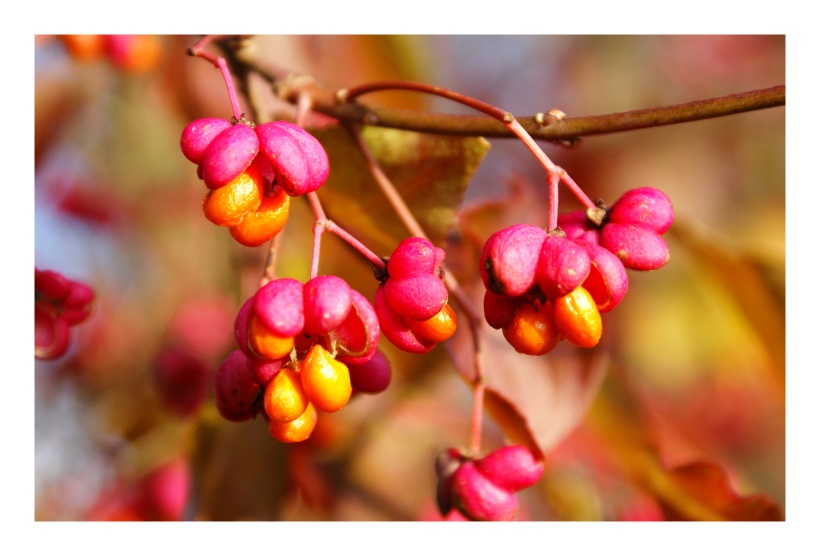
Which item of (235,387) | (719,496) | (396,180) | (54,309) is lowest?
(719,496)

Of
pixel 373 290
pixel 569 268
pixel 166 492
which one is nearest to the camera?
pixel 569 268

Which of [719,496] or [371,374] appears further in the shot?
[719,496]

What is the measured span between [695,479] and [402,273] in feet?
1.74

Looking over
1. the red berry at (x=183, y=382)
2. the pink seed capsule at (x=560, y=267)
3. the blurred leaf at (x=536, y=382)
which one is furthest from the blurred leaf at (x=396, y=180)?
the red berry at (x=183, y=382)

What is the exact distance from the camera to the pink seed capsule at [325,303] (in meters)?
0.54

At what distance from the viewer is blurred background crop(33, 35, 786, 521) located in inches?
41.1

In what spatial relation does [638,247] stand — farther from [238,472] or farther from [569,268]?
[238,472]

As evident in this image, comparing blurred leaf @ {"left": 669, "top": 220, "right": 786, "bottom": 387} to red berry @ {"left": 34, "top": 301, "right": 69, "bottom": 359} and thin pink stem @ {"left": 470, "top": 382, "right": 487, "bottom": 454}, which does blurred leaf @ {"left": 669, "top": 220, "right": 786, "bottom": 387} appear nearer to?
thin pink stem @ {"left": 470, "top": 382, "right": 487, "bottom": 454}

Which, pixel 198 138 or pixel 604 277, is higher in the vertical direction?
pixel 198 138

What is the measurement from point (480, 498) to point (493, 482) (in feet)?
0.07

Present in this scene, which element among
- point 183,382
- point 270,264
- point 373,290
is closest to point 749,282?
point 373,290

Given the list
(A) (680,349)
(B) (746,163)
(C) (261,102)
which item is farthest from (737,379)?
(C) (261,102)

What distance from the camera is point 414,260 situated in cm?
58

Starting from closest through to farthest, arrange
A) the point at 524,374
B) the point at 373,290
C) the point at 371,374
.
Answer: the point at 371,374
the point at 524,374
the point at 373,290
